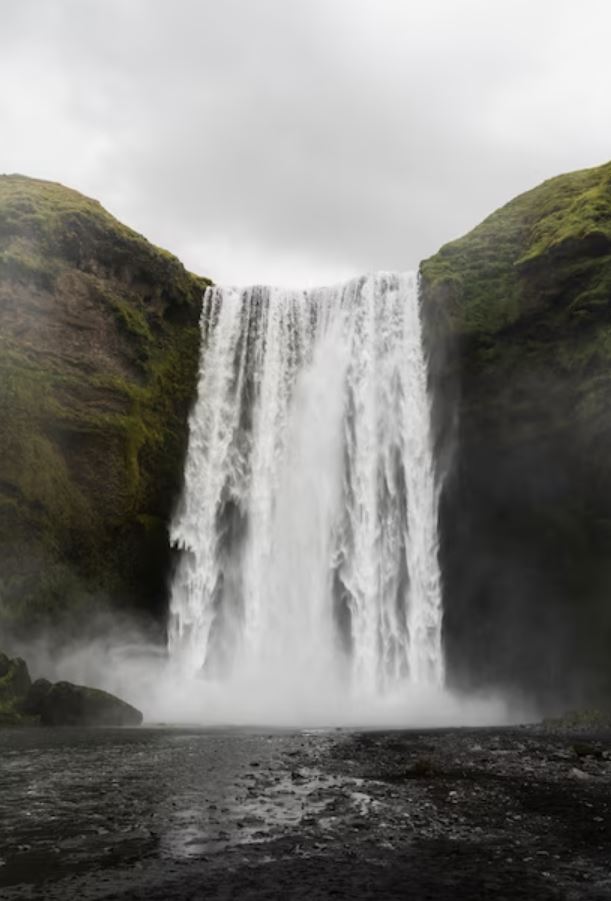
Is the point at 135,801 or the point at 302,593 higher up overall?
the point at 302,593

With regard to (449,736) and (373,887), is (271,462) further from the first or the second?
(373,887)

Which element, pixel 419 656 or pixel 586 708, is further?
pixel 419 656

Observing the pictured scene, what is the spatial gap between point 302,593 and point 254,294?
16.8 m

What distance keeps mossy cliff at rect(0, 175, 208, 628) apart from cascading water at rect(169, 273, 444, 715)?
177cm

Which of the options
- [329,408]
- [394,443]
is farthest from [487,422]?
[329,408]

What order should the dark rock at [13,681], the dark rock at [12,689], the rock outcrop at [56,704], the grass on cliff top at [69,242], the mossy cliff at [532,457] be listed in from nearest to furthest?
the dark rock at [12,689]
the rock outcrop at [56,704]
the dark rock at [13,681]
the mossy cliff at [532,457]
the grass on cliff top at [69,242]

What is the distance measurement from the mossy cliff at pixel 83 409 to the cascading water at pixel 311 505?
1.77 metres

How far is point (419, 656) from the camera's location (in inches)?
1267

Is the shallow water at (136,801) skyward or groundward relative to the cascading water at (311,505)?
groundward

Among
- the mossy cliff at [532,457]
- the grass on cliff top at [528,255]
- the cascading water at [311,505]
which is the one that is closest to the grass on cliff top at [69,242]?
the cascading water at [311,505]

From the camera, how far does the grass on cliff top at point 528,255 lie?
33.3m

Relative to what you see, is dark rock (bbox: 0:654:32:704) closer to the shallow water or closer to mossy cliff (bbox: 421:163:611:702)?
the shallow water

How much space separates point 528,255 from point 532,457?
9488mm

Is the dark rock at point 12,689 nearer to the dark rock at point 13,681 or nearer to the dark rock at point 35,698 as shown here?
the dark rock at point 13,681
